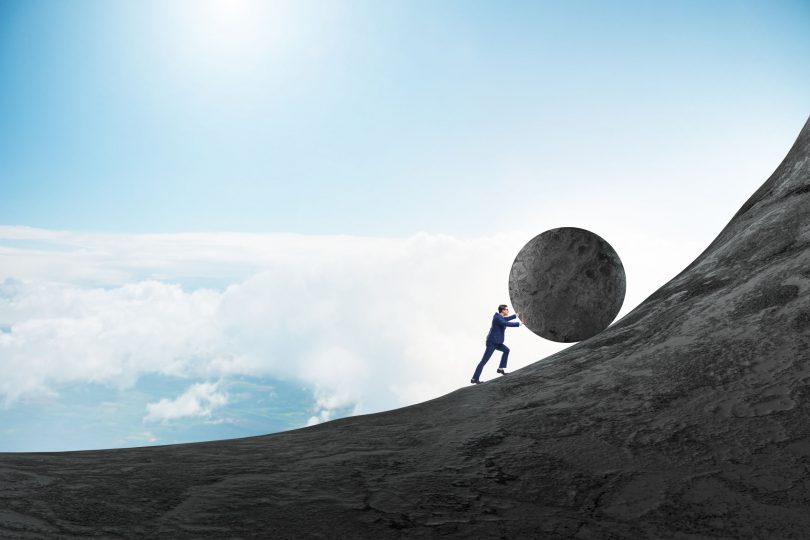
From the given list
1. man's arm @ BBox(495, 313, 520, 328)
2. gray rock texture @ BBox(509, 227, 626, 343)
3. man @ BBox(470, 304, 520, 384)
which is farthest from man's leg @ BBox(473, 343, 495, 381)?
gray rock texture @ BBox(509, 227, 626, 343)

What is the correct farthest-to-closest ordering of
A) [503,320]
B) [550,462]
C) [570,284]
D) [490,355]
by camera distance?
1. [490,355]
2. [503,320]
3. [570,284]
4. [550,462]

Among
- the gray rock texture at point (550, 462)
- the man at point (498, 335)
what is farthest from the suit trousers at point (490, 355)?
the gray rock texture at point (550, 462)

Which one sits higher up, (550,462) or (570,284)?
(570,284)

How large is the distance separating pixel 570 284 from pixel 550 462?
7.00m

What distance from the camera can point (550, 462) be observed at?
2.72 m

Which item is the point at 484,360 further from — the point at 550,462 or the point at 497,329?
the point at 550,462

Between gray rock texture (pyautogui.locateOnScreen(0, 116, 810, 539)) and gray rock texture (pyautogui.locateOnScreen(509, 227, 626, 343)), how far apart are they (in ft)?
17.4

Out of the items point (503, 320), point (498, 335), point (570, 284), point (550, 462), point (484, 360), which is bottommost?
point (550, 462)

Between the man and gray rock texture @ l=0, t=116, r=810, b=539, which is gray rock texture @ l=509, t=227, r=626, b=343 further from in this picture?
gray rock texture @ l=0, t=116, r=810, b=539

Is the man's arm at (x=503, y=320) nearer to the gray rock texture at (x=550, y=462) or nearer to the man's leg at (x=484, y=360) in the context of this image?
the man's leg at (x=484, y=360)

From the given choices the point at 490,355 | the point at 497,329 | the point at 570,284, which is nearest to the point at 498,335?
the point at 497,329

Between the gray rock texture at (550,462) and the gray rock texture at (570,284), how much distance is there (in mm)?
5305

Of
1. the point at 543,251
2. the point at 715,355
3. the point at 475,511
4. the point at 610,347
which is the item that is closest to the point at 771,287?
the point at 715,355

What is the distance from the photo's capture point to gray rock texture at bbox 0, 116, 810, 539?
222 centimetres
